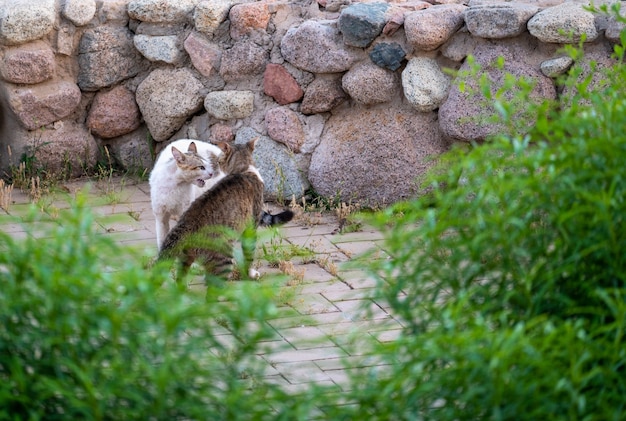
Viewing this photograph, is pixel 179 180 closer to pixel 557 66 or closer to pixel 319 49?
pixel 319 49

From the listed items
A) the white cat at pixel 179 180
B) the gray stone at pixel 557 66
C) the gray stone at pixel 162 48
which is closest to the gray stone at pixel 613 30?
the gray stone at pixel 557 66

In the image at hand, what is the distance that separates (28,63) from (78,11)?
1.59 ft

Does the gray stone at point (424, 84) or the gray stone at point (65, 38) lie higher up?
the gray stone at point (65, 38)

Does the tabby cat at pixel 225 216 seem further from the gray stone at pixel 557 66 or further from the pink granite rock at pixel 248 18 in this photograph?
the gray stone at pixel 557 66

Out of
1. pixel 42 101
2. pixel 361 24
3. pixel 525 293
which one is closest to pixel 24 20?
pixel 42 101

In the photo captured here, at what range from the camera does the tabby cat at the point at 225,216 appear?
497 cm

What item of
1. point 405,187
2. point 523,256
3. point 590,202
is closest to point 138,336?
point 523,256

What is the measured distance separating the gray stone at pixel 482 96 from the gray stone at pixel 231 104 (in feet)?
4.31

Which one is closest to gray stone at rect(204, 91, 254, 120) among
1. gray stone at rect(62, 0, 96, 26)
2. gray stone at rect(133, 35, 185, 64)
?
gray stone at rect(133, 35, 185, 64)

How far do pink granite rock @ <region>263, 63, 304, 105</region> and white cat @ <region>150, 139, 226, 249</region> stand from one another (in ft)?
3.30

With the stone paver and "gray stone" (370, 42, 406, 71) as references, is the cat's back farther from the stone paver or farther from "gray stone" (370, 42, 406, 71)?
"gray stone" (370, 42, 406, 71)

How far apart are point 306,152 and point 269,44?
75 centimetres

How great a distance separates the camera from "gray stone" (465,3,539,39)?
19.7ft

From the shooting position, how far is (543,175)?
8.52 feet
